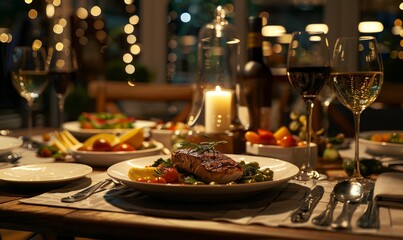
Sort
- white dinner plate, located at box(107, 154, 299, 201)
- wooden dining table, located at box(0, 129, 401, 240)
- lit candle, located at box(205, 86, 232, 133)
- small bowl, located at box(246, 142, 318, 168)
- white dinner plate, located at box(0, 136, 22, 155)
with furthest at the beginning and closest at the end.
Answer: lit candle, located at box(205, 86, 232, 133)
white dinner plate, located at box(0, 136, 22, 155)
small bowl, located at box(246, 142, 318, 168)
white dinner plate, located at box(107, 154, 299, 201)
wooden dining table, located at box(0, 129, 401, 240)

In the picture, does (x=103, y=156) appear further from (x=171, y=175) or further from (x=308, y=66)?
(x=308, y=66)

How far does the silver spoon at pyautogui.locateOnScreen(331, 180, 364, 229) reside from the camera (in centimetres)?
82

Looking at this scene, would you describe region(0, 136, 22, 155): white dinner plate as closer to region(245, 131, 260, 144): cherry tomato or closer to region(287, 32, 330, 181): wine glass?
region(245, 131, 260, 144): cherry tomato

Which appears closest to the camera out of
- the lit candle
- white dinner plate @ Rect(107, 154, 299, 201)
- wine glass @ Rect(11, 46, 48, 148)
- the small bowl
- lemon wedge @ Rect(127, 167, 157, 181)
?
white dinner plate @ Rect(107, 154, 299, 201)

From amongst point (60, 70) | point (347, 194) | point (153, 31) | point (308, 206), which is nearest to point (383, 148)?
point (347, 194)

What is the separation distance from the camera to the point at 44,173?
115 cm

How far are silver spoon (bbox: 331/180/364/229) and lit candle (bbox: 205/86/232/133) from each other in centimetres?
54

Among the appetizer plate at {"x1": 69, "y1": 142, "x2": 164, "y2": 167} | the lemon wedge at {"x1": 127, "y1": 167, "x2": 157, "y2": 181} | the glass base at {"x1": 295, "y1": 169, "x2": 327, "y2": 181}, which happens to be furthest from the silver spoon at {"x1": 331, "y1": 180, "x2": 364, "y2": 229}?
the appetizer plate at {"x1": 69, "y1": 142, "x2": 164, "y2": 167}

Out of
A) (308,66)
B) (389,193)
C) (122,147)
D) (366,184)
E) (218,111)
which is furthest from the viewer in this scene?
(218,111)

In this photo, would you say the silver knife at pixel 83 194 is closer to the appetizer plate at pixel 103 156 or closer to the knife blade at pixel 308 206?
the appetizer plate at pixel 103 156

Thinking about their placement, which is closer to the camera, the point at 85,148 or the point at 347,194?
the point at 347,194

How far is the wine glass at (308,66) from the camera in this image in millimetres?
1166

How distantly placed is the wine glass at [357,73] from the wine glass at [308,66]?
50 mm

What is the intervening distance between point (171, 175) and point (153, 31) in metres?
4.07
